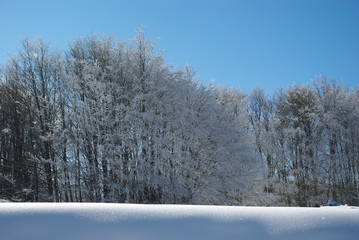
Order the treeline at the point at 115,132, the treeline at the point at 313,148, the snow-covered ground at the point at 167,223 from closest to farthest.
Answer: the snow-covered ground at the point at 167,223
the treeline at the point at 115,132
the treeline at the point at 313,148

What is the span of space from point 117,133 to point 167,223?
13.1 metres

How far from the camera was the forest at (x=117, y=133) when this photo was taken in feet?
46.0

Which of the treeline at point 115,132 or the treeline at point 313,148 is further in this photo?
the treeline at point 313,148

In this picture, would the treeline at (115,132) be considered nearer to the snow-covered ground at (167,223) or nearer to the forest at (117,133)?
the forest at (117,133)

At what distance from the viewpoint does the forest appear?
14016mm

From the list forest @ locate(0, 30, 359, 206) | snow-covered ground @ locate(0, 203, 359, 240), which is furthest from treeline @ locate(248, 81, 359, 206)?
snow-covered ground @ locate(0, 203, 359, 240)

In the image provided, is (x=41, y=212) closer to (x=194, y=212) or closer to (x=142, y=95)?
(x=194, y=212)

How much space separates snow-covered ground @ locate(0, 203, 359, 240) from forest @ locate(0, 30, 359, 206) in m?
12.4

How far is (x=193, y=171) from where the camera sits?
1441cm

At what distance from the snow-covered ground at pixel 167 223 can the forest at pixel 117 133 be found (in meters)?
12.4

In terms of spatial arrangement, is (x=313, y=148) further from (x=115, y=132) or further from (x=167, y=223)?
(x=167, y=223)

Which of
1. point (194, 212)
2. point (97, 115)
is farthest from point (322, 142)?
point (194, 212)

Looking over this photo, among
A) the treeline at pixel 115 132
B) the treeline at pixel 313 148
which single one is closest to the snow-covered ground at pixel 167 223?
the treeline at pixel 115 132

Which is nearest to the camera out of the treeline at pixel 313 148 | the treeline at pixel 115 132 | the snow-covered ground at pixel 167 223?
the snow-covered ground at pixel 167 223
